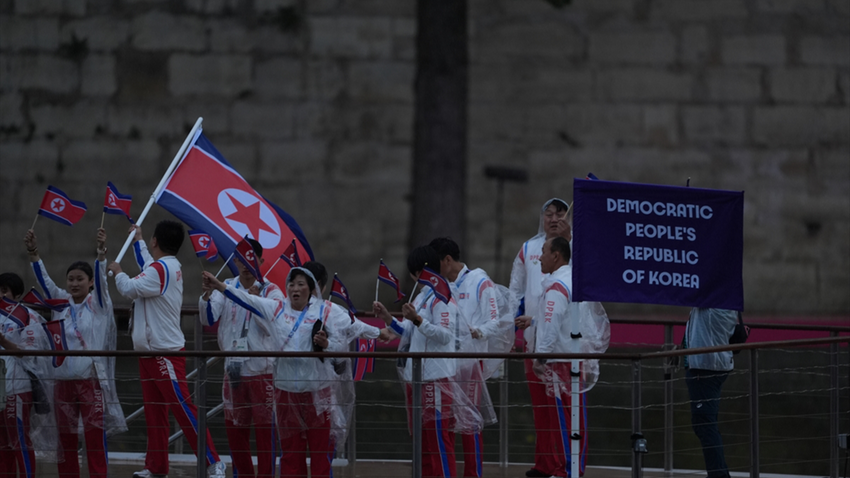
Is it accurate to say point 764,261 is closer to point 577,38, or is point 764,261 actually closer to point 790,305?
point 790,305

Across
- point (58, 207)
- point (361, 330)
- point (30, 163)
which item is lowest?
point (361, 330)

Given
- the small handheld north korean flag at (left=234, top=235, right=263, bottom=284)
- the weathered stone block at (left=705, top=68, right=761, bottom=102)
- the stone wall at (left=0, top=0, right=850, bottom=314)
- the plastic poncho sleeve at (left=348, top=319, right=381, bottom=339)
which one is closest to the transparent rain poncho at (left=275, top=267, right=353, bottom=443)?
the plastic poncho sleeve at (left=348, top=319, right=381, bottom=339)

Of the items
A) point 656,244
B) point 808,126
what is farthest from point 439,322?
point 808,126

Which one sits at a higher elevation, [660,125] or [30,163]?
[660,125]

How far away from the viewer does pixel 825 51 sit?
55.7 feet

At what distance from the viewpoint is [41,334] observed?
804cm

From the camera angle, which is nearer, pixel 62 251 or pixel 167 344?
pixel 167 344

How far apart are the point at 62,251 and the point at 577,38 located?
748 cm

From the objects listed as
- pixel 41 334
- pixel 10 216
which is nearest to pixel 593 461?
pixel 41 334

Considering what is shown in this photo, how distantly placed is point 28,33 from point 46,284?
9282 mm

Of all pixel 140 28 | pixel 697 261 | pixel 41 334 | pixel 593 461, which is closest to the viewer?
pixel 697 261

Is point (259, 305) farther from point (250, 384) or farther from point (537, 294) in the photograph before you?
point (537, 294)

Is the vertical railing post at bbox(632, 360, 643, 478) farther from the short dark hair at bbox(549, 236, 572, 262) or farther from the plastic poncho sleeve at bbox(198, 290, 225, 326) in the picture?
the plastic poncho sleeve at bbox(198, 290, 225, 326)

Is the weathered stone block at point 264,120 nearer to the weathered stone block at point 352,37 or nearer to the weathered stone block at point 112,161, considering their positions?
the weathered stone block at point 352,37
